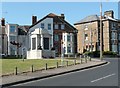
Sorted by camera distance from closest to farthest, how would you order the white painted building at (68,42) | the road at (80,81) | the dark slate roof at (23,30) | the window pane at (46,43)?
the road at (80,81), the window pane at (46,43), the dark slate roof at (23,30), the white painted building at (68,42)

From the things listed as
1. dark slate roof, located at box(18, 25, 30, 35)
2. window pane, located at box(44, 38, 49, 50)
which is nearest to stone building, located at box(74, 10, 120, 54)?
dark slate roof, located at box(18, 25, 30, 35)

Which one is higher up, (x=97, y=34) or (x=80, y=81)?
(x=97, y=34)

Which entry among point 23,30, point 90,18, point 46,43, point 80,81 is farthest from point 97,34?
point 80,81

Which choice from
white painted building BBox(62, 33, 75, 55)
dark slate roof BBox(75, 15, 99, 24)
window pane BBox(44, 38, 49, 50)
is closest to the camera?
window pane BBox(44, 38, 49, 50)

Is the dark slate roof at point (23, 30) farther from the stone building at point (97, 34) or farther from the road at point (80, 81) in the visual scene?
the road at point (80, 81)

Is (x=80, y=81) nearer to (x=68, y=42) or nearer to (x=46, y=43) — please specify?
(x=46, y=43)

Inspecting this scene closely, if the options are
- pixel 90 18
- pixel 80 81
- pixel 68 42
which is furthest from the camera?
pixel 90 18

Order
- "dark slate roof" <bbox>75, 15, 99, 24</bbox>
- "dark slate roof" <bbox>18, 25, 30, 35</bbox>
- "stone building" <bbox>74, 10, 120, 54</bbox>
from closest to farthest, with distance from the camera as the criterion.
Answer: "dark slate roof" <bbox>18, 25, 30, 35</bbox>, "stone building" <bbox>74, 10, 120, 54</bbox>, "dark slate roof" <bbox>75, 15, 99, 24</bbox>

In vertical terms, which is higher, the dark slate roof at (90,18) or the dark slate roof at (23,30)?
the dark slate roof at (90,18)

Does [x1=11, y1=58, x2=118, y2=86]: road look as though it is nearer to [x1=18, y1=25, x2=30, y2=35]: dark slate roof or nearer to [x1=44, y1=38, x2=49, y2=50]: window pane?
[x1=44, y1=38, x2=49, y2=50]: window pane

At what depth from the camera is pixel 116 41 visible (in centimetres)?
9200

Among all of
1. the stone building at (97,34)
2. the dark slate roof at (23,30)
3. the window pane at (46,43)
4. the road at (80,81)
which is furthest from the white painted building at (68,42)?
the road at (80,81)

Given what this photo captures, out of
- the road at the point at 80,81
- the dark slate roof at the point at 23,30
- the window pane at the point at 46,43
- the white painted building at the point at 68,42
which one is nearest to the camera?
the road at the point at 80,81

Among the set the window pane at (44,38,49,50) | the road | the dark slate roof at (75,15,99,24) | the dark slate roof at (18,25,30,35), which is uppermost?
the dark slate roof at (75,15,99,24)
